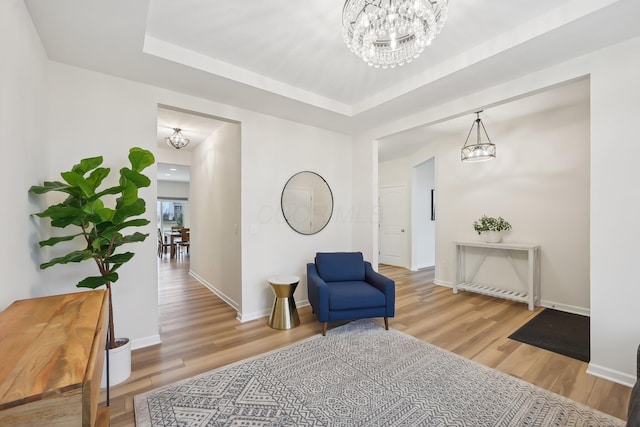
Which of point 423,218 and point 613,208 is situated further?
point 423,218

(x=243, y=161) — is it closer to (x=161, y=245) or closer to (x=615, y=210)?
(x=615, y=210)

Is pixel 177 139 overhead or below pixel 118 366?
overhead

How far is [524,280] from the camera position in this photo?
4.10 meters

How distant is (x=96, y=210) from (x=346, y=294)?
227 centimetres

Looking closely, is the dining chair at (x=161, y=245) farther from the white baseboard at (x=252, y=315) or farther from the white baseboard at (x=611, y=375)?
the white baseboard at (x=611, y=375)

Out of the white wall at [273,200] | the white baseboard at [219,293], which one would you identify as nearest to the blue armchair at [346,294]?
the white wall at [273,200]

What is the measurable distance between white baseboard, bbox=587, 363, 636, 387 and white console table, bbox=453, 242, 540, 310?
1.66m

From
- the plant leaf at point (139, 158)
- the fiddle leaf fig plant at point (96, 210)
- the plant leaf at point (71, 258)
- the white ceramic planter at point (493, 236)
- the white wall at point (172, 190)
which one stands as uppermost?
the white wall at point (172, 190)

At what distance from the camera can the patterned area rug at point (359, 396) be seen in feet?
5.69

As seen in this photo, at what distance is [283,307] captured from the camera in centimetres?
314

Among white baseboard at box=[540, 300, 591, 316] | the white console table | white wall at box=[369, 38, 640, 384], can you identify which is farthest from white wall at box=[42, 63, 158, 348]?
white baseboard at box=[540, 300, 591, 316]

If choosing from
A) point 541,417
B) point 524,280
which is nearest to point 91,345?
point 541,417

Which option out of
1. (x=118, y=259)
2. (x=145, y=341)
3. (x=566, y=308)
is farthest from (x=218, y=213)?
(x=566, y=308)

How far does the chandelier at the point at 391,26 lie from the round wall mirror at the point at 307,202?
214 centimetres
